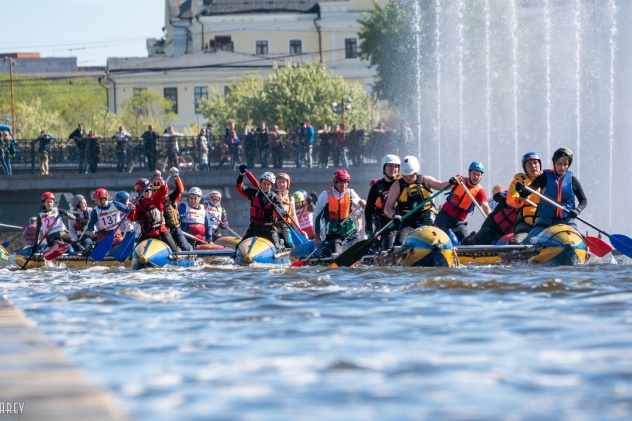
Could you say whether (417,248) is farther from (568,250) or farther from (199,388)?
(199,388)

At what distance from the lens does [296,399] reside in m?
6.23

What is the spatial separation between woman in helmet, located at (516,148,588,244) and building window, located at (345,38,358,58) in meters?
60.3

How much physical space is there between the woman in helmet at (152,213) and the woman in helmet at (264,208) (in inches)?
51.1

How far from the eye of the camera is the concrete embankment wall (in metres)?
34.0

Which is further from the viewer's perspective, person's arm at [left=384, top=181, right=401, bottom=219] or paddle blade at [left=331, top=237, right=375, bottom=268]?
paddle blade at [left=331, top=237, right=375, bottom=268]

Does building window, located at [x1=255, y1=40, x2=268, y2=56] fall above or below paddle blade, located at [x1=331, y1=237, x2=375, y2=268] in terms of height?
above

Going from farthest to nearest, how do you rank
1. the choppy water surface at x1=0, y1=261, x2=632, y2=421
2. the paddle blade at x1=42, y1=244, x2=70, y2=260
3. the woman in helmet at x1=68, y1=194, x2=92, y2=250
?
the woman in helmet at x1=68, y1=194, x2=92, y2=250 < the paddle blade at x1=42, y1=244, x2=70, y2=260 < the choppy water surface at x1=0, y1=261, x2=632, y2=421

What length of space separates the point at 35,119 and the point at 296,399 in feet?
248

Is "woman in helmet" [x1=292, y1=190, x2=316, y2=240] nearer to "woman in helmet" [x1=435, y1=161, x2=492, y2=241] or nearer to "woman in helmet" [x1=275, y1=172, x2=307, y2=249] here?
"woman in helmet" [x1=275, y1=172, x2=307, y2=249]

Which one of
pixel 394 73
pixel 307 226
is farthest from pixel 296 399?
pixel 394 73

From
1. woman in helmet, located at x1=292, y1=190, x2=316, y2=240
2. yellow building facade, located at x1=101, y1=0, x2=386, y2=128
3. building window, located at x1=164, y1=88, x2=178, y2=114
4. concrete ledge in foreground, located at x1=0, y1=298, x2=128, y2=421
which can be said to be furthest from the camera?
building window, located at x1=164, y1=88, x2=178, y2=114

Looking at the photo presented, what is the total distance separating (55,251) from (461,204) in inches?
361

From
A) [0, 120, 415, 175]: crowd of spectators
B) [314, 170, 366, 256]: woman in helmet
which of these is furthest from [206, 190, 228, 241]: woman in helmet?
[0, 120, 415, 175]: crowd of spectators

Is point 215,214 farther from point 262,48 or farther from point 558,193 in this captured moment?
point 262,48
